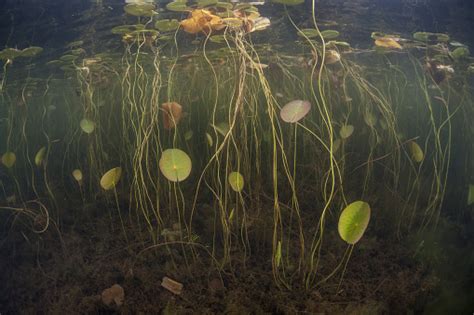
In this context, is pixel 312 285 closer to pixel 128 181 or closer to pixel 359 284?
pixel 359 284

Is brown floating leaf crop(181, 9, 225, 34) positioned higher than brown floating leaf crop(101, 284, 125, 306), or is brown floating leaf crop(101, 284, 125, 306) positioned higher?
brown floating leaf crop(181, 9, 225, 34)

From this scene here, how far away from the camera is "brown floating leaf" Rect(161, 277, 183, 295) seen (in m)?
3.16

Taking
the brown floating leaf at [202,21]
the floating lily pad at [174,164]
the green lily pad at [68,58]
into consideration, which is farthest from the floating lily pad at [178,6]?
the green lily pad at [68,58]

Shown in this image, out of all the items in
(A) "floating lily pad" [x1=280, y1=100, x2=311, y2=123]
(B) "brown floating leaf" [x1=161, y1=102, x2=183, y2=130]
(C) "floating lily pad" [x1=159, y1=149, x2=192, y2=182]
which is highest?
(A) "floating lily pad" [x1=280, y1=100, x2=311, y2=123]

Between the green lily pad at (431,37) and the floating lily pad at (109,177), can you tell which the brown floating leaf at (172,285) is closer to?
the floating lily pad at (109,177)

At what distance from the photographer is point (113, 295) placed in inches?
124

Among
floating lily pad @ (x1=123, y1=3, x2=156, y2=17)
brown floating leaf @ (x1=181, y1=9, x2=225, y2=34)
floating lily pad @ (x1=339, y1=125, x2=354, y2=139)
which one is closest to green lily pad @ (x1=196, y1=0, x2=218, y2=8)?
brown floating leaf @ (x1=181, y1=9, x2=225, y2=34)

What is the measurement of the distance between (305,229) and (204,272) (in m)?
1.68

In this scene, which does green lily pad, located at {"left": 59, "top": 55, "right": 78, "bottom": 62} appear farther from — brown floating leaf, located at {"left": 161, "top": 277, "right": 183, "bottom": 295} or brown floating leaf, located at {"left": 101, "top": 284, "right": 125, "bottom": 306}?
brown floating leaf, located at {"left": 161, "top": 277, "right": 183, "bottom": 295}

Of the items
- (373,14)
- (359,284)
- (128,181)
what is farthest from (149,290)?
(373,14)

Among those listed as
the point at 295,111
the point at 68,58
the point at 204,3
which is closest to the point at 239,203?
the point at 295,111

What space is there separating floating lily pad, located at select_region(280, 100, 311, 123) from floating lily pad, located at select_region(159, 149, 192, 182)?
3.07ft

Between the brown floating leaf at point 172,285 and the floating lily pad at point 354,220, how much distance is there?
6.00 feet

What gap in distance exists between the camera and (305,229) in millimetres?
4379
